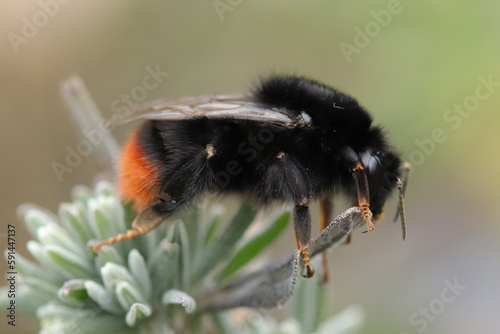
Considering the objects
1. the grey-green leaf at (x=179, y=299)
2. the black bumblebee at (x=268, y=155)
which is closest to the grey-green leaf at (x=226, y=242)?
the black bumblebee at (x=268, y=155)

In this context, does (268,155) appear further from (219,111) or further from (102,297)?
(102,297)

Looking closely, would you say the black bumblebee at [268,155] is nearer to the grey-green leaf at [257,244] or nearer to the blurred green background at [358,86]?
the grey-green leaf at [257,244]

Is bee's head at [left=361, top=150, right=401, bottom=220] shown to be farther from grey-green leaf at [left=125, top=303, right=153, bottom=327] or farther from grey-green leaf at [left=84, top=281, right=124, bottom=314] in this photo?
grey-green leaf at [left=84, top=281, right=124, bottom=314]

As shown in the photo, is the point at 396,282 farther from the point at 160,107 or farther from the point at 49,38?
the point at 49,38

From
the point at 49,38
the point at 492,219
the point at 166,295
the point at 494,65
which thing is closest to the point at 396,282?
the point at 492,219

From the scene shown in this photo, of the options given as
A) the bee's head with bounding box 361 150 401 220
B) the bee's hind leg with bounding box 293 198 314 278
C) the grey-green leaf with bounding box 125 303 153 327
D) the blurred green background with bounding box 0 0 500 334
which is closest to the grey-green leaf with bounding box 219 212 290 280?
the bee's hind leg with bounding box 293 198 314 278
